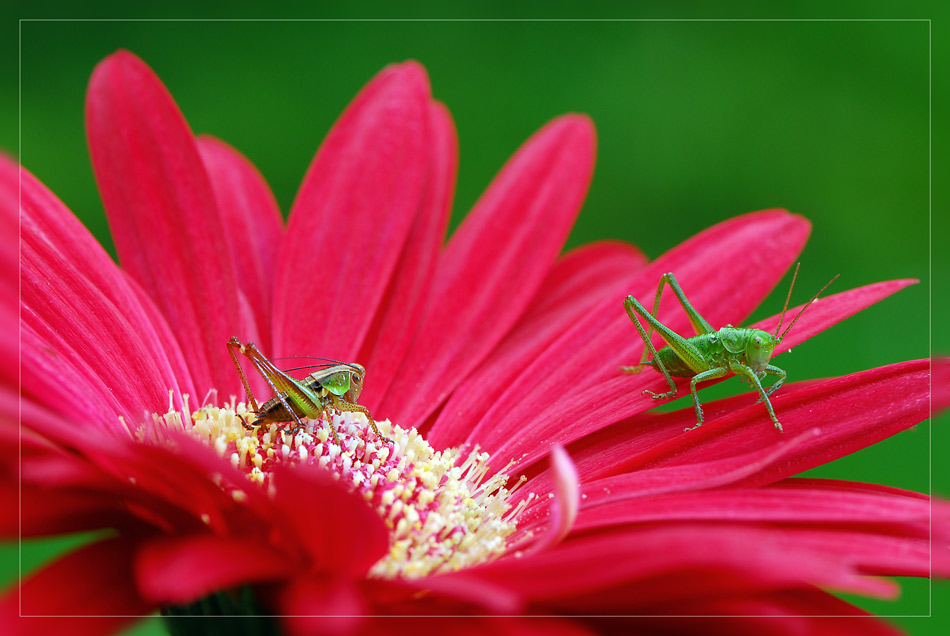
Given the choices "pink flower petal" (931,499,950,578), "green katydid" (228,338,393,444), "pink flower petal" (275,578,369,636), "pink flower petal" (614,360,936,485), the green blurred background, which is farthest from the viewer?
the green blurred background

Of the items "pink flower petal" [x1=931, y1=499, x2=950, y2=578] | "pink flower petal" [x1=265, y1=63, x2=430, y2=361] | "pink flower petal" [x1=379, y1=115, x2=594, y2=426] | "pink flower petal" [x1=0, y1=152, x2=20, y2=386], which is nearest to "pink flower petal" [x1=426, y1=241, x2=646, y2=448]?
"pink flower petal" [x1=379, y1=115, x2=594, y2=426]

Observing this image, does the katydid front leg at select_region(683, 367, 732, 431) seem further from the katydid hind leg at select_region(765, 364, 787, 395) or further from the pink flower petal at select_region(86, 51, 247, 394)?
the pink flower petal at select_region(86, 51, 247, 394)

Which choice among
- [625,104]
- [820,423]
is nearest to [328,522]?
[820,423]

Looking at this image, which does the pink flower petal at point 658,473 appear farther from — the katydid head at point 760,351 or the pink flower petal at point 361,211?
the pink flower petal at point 361,211

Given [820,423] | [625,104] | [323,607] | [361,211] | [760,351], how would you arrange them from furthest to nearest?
1. [625,104]
2. [361,211]
3. [760,351]
4. [820,423]
5. [323,607]

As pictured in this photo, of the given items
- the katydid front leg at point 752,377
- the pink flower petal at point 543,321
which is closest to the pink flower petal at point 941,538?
the katydid front leg at point 752,377

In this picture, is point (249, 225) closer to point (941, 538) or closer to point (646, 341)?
point (646, 341)

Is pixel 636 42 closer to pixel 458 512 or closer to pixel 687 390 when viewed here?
pixel 687 390
